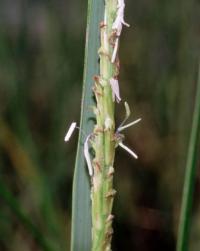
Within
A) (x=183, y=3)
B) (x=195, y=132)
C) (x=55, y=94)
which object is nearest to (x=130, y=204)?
(x=55, y=94)

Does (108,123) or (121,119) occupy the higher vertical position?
(108,123)

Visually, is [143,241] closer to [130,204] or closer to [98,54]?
[130,204]

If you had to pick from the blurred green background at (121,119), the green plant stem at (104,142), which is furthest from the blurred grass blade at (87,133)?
the blurred green background at (121,119)

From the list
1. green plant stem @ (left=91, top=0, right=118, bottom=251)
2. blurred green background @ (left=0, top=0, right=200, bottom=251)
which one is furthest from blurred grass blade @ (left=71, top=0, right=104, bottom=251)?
blurred green background @ (left=0, top=0, right=200, bottom=251)

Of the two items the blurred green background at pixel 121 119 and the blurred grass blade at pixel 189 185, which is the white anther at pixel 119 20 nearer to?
the blurred grass blade at pixel 189 185

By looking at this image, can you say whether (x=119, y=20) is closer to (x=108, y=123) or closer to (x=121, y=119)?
(x=108, y=123)

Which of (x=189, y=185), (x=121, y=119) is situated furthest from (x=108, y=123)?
(x=121, y=119)
